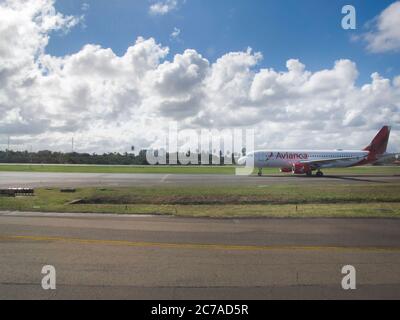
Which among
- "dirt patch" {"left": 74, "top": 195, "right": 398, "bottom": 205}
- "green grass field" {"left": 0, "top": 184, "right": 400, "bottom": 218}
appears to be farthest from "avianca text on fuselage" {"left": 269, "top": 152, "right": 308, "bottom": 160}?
"dirt patch" {"left": 74, "top": 195, "right": 398, "bottom": 205}

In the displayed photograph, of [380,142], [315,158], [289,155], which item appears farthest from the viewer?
[380,142]

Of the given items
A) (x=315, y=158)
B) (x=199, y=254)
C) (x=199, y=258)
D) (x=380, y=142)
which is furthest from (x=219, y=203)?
(x=380, y=142)

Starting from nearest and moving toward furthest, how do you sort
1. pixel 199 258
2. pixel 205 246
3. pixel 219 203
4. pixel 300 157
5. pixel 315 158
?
1. pixel 199 258
2. pixel 205 246
3. pixel 219 203
4. pixel 300 157
5. pixel 315 158

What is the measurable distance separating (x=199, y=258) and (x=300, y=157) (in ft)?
154

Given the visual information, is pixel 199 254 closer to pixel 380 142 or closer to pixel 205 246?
pixel 205 246

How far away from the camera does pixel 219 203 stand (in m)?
21.4

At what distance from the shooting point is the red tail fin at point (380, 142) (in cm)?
5560

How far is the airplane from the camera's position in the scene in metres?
50.6

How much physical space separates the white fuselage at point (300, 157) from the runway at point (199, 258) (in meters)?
38.1
